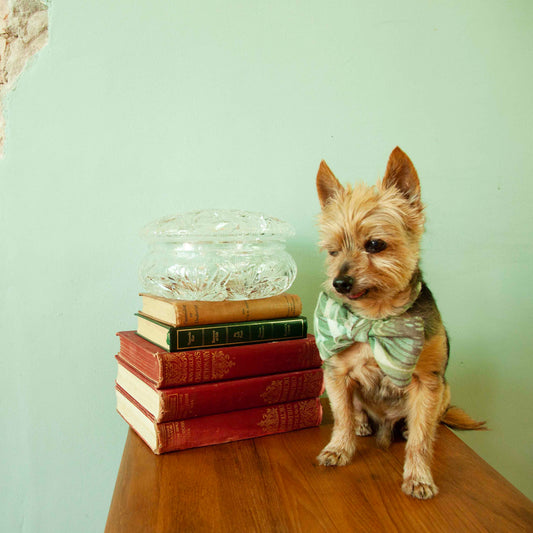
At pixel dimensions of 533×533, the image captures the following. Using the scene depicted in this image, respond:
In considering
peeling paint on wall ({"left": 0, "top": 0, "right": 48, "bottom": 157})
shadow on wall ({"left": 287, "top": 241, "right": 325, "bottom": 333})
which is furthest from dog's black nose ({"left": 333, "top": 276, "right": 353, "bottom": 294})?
peeling paint on wall ({"left": 0, "top": 0, "right": 48, "bottom": 157})

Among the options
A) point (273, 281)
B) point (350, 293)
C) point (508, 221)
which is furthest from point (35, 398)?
point (508, 221)

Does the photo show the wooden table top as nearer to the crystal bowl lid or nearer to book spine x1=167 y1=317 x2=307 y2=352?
book spine x1=167 y1=317 x2=307 y2=352

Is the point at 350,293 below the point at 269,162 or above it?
below

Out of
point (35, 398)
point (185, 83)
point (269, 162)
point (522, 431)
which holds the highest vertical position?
point (185, 83)

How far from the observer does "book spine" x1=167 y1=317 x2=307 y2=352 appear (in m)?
0.82

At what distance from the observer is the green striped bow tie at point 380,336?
74cm

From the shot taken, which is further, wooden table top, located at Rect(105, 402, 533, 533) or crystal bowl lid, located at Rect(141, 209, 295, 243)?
crystal bowl lid, located at Rect(141, 209, 295, 243)

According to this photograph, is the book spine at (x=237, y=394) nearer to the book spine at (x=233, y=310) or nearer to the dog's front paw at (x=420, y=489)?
the book spine at (x=233, y=310)

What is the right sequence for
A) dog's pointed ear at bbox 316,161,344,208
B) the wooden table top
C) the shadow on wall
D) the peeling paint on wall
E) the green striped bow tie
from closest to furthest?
the wooden table top, the green striped bow tie, dog's pointed ear at bbox 316,161,344,208, the peeling paint on wall, the shadow on wall

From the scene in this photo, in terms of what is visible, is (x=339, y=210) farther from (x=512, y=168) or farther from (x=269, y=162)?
(x=512, y=168)

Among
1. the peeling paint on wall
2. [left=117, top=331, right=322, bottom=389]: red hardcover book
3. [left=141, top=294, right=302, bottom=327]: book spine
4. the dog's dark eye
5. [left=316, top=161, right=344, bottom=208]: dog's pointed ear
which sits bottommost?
[left=117, top=331, right=322, bottom=389]: red hardcover book

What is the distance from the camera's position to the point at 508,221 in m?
1.32

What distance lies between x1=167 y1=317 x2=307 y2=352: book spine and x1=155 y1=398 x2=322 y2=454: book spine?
15 cm

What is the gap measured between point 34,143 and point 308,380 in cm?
90
